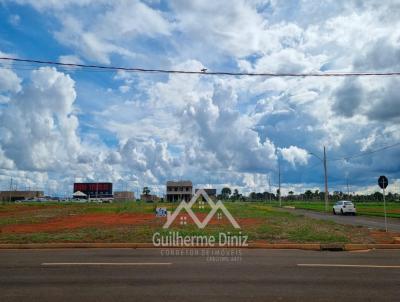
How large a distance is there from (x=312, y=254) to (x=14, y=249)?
36.0ft

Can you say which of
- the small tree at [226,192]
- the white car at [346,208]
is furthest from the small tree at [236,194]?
the white car at [346,208]

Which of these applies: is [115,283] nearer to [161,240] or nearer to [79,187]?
[161,240]

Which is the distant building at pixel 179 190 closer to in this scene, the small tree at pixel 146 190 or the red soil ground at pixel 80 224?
the small tree at pixel 146 190

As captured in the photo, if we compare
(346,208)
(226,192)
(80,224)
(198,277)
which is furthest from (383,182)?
(226,192)

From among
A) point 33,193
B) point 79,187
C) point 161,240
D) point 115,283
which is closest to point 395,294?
point 115,283

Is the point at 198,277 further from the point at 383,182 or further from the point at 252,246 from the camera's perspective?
the point at 383,182

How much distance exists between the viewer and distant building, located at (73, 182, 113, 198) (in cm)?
14600

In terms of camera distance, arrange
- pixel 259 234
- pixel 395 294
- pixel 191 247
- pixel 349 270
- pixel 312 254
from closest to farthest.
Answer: pixel 395 294, pixel 349 270, pixel 312 254, pixel 191 247, pixel 259 234

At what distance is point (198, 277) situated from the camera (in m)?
8.82

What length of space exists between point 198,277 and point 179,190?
12044 centimetres

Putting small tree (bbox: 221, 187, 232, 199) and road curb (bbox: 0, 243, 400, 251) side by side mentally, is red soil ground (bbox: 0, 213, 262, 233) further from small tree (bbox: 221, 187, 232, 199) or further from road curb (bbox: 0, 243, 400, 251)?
small tree (bbox: 221, 187, 232, 199)

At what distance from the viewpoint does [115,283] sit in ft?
27.1

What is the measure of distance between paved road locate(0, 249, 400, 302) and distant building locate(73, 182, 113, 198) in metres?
137

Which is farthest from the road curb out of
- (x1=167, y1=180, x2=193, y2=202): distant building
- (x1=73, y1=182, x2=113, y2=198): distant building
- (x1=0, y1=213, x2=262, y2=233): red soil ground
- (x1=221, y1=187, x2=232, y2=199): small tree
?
(x1=221, y1=187, x2=232, y2=199): small tree
